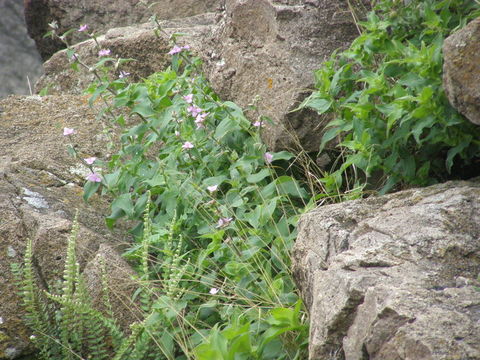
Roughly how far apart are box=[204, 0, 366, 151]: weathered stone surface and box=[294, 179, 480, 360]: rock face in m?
1.07

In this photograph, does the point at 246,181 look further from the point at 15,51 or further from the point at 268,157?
the point at 15,51

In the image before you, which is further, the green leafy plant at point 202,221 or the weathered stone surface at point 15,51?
the weathered stone surface at point 15,51

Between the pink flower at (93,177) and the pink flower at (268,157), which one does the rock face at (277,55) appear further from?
the pink flower at (93,177)

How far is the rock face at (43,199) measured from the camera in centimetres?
351

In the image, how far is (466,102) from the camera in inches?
108

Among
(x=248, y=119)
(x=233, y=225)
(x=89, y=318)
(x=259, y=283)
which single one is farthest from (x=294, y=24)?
(x=89, y=318)

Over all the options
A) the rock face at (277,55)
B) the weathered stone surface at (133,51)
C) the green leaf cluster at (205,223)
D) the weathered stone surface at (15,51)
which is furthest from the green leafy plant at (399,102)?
the weathered stone surface at (15,51)

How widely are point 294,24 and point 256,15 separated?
0.27m

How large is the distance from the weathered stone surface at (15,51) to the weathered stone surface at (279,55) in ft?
27.8

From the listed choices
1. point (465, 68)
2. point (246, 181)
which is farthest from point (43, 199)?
point (465, 68)

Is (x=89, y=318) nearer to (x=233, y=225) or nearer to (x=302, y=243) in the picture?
(x=233, y=225)

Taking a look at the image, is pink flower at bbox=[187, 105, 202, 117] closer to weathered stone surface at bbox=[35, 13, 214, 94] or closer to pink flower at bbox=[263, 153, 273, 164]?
pink flower at bbox=[263, 153, 273, 164]

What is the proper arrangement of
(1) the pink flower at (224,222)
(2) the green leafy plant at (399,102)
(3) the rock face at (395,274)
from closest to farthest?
(3) the rock face at (395,274) → (2) the green leafy plant at (399,102) → (1) the pink flower at (224,222)

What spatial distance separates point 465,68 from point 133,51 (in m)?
3.51
